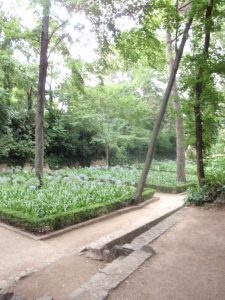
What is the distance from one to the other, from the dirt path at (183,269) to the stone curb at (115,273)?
81 mm

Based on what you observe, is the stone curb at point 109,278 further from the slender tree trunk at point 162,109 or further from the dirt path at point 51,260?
the slender tree trunk at point 162,109

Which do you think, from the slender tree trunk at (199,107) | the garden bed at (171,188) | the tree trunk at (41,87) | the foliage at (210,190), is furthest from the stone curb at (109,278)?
the garden bed at (171,188)

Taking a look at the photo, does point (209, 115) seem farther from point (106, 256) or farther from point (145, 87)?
point (145, 87)

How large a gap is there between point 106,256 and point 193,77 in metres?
4.84

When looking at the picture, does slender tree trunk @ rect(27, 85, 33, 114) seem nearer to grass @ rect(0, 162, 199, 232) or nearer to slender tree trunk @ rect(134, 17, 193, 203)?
grass @ rect(0, 162, 199, 232)

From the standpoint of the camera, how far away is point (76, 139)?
680 inches

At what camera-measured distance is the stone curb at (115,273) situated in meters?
2.90

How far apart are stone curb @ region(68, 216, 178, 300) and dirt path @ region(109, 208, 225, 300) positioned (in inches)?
3.2

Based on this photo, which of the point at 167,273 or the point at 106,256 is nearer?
the point at 167,273

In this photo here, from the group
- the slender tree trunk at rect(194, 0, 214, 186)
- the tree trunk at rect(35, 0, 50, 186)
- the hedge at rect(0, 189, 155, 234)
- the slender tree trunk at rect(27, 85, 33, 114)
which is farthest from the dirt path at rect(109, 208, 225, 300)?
the slender tree trunk at rect(27, 85, 33, 114)

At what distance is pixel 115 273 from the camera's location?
3.39 meters

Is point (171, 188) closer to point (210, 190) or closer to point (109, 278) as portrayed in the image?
point (210, 190)

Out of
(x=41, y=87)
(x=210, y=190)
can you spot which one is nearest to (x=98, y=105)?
(x=41, y=87)

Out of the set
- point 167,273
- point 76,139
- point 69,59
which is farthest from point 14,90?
point 167,273
